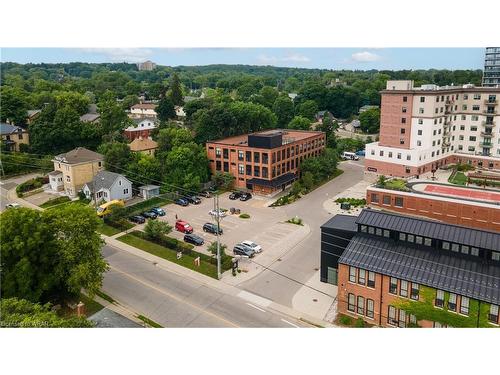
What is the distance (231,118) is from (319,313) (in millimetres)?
44314

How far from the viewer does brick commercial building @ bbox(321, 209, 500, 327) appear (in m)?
23.9

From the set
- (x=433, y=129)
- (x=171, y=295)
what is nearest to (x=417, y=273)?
(x=171, y=295)

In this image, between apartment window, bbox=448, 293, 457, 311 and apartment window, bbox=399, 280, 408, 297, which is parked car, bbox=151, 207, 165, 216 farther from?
apartment window, bbox=448, 293, 457, 311

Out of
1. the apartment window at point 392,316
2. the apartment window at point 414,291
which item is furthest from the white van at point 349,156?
the apartment window at point 414,291

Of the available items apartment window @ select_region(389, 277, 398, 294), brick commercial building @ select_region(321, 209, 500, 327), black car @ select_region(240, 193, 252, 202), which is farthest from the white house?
apartment window @ select_region(389, 277, 398, 294)

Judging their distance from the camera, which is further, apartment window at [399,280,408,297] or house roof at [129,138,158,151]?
house roof at [129,138,158,151]

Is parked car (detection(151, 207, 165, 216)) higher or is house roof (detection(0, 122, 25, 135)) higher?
house roof (detection(0, 122, 25, 135))

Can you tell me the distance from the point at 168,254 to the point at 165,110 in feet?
194

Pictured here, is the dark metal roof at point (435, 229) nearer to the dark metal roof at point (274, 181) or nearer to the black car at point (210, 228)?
the black car at point (210, 228)

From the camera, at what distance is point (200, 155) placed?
5794 cm

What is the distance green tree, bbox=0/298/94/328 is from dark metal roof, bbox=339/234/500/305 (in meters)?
17.0

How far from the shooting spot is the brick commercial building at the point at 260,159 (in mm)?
56219

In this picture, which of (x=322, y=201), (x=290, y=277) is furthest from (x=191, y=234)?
→ (x=322, y=201)

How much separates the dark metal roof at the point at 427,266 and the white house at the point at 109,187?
107 feet
